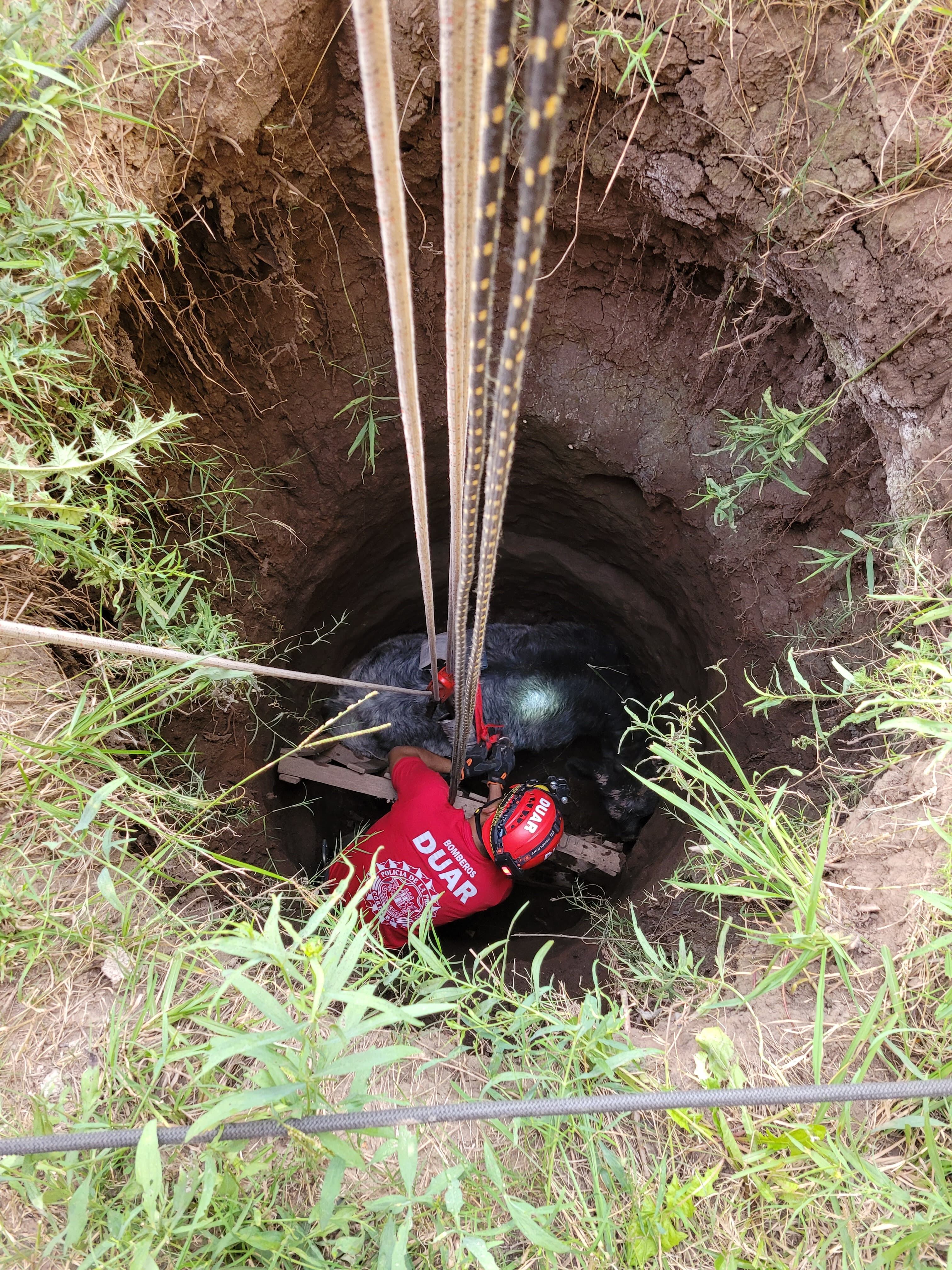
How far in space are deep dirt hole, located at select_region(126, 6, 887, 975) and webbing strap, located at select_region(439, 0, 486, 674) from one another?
3.90 feet

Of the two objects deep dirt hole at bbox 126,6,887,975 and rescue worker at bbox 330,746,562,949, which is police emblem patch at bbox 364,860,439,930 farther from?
deep dirt hole at bbox 126,6,887,975

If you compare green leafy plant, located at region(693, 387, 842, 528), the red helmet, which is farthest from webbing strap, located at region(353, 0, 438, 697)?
the red helmet

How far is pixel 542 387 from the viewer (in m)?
2.79

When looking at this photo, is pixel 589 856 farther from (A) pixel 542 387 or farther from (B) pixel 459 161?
(B) pixel 459 161

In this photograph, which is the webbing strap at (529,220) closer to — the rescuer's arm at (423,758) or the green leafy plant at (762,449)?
the green leafy plant at (762,449)

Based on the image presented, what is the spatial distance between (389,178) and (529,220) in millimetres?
197

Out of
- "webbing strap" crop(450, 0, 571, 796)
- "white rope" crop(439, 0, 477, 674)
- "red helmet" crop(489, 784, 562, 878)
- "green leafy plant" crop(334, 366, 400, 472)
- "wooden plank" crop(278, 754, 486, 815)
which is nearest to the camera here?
"webbing strap" crop(450, 0, 571, 796)

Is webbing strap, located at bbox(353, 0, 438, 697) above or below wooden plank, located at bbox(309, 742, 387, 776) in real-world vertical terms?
above

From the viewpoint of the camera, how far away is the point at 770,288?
2.08 m

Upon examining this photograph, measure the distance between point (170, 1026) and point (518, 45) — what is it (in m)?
2.44

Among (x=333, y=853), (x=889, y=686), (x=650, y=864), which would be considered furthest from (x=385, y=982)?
(x=333, y=853)

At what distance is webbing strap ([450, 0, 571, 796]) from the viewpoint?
655 mm

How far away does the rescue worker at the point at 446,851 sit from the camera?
262 centimetres

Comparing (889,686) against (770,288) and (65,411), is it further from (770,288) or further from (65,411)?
(65,411)
